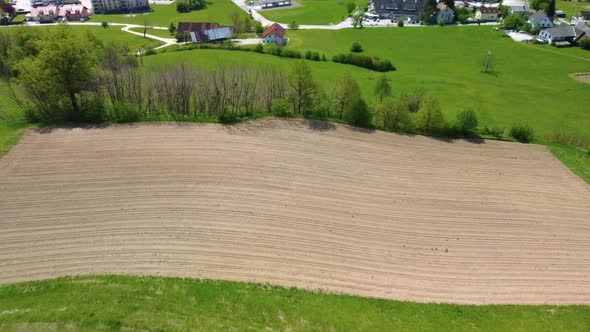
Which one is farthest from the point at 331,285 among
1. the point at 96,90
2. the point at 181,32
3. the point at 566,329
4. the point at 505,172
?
the point at 181,32

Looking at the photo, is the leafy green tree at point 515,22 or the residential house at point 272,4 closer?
the leafy green tree at point 515,22

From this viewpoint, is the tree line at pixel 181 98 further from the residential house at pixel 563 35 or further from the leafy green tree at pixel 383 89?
the residential house at pixel 563 35

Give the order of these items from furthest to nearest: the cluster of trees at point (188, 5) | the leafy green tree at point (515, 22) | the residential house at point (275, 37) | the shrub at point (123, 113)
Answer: the cluster of trees at point (188, 5), the leafy green tree at point (515, 22), the residential house at point (275, 37), the shrub at point (123, 113)

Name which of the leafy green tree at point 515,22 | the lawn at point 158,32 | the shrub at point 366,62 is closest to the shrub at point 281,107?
the shrub at point 366,62

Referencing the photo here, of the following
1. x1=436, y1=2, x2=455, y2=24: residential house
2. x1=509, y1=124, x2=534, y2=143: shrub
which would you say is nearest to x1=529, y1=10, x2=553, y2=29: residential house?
x1=436, y1=2, x2=455, y2=24: residential house

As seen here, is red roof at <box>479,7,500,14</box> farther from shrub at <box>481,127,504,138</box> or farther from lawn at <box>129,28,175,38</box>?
lawn at <box>129,28,175,38</box>

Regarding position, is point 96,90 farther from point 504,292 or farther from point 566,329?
point 566,329

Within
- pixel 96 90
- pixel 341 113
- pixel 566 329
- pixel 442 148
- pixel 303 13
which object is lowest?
pixel 566 329
